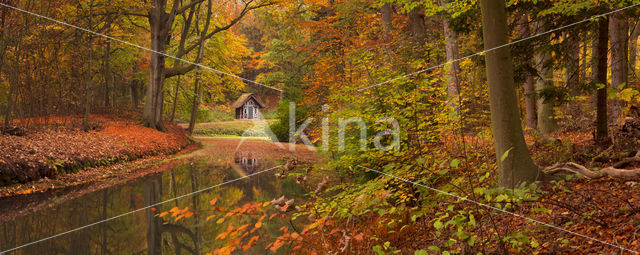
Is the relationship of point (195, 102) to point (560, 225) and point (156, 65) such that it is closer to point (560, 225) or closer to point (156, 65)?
point (156, 65)

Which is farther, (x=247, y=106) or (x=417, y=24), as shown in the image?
(x=247, y=106)

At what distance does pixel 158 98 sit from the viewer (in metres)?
14.7

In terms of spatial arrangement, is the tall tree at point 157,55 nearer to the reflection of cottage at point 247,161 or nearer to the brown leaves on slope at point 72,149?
the brown leaves on slope at point 72,149

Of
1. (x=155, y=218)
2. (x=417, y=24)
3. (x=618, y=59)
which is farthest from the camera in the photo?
(x=417, y=24)

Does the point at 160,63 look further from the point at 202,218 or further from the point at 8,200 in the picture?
the point at 202,218

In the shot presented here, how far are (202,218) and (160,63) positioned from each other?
1170cm

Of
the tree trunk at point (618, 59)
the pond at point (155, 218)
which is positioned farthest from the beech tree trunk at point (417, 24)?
the pond at point (155, 218)

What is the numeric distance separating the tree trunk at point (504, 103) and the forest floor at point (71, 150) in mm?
6730

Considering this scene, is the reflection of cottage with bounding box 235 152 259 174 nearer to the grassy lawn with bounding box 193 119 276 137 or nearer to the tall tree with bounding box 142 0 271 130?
the tall tree with bounding box 142 0 271 130

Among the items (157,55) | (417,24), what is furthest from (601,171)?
(157,55)

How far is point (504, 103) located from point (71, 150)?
28.4 ft

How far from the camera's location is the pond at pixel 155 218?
3557 mm

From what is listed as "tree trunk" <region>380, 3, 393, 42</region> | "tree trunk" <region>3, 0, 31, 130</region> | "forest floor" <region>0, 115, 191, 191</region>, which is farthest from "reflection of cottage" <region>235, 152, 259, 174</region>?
"tree trunk" <region>380, 3, 393, 42</region>

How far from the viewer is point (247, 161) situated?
961 cm
